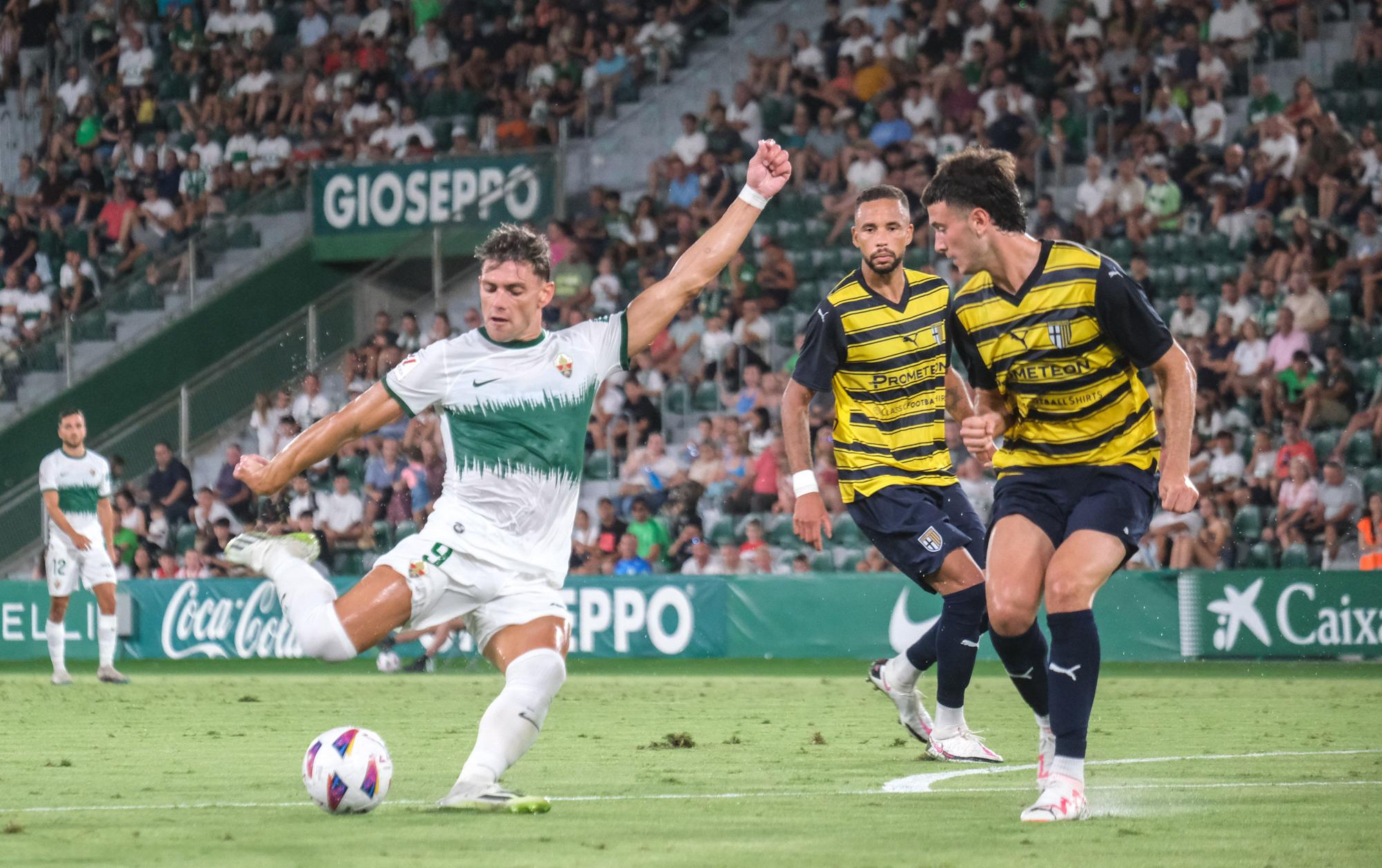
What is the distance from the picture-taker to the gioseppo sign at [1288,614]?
669 inches

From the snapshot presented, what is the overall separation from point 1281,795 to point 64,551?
13.4 metres

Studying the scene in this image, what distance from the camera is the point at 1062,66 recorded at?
23297 millimetres

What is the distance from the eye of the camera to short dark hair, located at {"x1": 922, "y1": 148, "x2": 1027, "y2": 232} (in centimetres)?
716

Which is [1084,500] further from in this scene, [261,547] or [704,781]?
[261,547]

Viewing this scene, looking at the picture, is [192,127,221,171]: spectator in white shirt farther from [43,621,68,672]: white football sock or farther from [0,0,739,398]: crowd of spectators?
[43,621,68,672]: white football sock

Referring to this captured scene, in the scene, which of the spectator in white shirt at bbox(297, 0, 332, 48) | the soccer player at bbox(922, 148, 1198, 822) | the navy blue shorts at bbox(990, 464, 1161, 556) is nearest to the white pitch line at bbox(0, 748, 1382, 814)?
the soccer player at bbox(922, 148, 1198, 822)

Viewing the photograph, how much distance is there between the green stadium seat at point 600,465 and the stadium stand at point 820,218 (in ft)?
0.16

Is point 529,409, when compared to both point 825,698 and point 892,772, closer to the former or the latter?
point 892,772

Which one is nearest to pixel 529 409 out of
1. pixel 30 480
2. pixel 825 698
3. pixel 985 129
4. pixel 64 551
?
pixel 825 698

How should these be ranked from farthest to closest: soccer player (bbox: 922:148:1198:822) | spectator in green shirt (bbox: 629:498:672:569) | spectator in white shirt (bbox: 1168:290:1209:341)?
1. spectator in green shirt (bbox: 629:498:672:569)
2. spectator in white shirt (bbox: 1168:290:1209:341)
3. soccer player (bbox: 922:148:1198:822)

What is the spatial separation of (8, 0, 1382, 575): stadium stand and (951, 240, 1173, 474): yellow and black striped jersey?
11.2 metres

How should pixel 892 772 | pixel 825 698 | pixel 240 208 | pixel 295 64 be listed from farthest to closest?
pixel 295 64
pixel 240 208
pixel 825 698
pixel 892 772

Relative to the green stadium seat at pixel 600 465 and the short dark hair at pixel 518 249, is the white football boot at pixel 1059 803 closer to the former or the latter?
the short dark hair at pixel 518 249

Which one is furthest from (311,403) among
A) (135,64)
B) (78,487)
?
(135,64)
